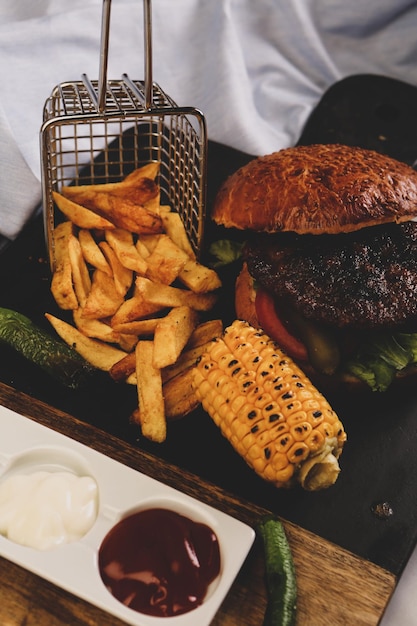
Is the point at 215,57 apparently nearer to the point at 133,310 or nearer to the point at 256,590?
the point at 133,310

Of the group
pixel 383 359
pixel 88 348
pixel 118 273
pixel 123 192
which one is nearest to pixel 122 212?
pixel 123 192

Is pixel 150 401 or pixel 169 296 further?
pixel 169 296

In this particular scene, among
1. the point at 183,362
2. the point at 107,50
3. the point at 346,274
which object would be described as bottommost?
the point at 183,362

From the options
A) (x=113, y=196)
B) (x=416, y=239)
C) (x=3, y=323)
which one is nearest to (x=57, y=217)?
(x=113, y=196)

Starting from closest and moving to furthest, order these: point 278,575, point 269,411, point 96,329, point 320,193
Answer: point 278,575
point 269,411
point 320,193
point 96,329

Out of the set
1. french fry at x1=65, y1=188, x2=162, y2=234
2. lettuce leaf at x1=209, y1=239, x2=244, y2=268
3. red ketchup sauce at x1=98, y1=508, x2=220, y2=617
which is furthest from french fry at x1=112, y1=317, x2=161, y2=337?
red ketchup sauce at x1=98, y1=508, x2=220, y2=617

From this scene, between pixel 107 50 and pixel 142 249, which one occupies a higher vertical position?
pixel 107 50


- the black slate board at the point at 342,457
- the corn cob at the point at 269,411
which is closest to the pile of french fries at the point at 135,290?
the black slate board at the point at 342,457

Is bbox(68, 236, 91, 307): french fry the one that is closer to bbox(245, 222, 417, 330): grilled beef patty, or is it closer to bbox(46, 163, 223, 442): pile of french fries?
bbox(46, 163, 223, 442): pile of french fries
